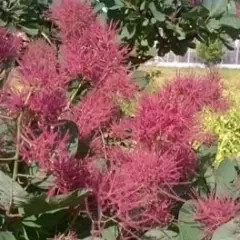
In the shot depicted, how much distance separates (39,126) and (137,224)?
17 centimetres

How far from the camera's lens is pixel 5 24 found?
1670 millimetres

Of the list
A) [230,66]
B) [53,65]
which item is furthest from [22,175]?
[230,66]

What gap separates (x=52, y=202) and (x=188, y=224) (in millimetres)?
190

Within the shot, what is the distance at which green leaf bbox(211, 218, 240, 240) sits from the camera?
0.94 metres

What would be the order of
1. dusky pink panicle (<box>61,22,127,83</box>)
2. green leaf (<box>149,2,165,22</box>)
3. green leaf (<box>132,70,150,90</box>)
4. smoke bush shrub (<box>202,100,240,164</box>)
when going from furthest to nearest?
smoke bush shrub (<box>202,100,240,164</box>) → green leaf (<box>149,2,165,22</box>) → green leaf (<box>132,70,150,90</box>) → dusky pink panicle (<box>61,22,127,83</box>)

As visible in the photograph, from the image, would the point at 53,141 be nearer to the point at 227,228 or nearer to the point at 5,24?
the point at 227,228

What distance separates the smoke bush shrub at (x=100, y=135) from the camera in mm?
931

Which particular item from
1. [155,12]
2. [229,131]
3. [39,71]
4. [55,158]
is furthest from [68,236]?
[229,131]

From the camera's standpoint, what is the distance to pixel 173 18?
1.70m

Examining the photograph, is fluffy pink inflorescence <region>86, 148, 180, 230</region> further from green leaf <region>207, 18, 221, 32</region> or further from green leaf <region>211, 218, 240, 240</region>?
green leaf <region>207, 18, 221, 32</region>

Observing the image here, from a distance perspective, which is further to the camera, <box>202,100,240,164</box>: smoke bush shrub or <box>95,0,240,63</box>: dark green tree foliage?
<box>202,100,240,164</box>: smoke bush shrub

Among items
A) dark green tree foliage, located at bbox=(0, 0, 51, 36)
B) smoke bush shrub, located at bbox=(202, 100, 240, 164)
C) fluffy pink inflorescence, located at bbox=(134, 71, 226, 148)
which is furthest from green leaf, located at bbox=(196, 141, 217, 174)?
smoke bush shrub, located at bbox=(202, 100, 240, 164)

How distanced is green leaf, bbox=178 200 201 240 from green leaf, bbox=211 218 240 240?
55 mm

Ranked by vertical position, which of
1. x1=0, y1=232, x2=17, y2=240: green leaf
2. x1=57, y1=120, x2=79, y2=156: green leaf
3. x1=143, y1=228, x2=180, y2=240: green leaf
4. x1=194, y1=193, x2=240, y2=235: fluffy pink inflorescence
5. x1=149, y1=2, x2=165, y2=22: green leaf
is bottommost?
x1=143, y1=228, x2=180, y2=240: green leaf
